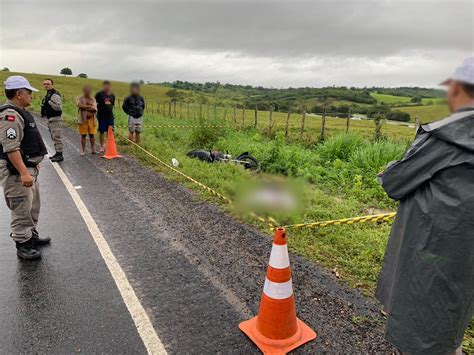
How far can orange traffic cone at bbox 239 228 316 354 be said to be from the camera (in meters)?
2.89

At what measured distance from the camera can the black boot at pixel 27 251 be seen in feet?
13.7

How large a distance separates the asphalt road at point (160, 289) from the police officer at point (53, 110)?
147 inches

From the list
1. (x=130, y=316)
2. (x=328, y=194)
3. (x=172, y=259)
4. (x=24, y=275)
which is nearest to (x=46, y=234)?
(x=24, y=275)

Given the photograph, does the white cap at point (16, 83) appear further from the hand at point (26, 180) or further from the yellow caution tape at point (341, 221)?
the yellow caution tape at point (341, 221)

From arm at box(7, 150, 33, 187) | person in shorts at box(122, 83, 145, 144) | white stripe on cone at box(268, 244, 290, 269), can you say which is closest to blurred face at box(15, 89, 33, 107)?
arm at box(7, 150, 33, 187)

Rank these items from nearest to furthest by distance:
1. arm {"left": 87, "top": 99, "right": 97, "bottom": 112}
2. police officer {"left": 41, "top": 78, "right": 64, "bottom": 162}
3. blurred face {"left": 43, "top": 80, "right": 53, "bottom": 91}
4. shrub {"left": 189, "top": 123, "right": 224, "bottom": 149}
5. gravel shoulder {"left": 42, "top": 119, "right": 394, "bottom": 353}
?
gravel shoulder {"left": 42, "top": 119, "right": 394, "bottom": 353} < blurred face {"left": 43, "top": 80, "right": 53, "bottom": 91} < police officer {"left": 41, "top": 78, "right": 64, "bottom": 162} < arm {"left": 87, "top": 99, "right": 97, "bottom": 112} < shrub {"left": 189, "top": 123, "right": 224, "bottom": 149}

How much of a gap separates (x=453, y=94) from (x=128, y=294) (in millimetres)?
3204

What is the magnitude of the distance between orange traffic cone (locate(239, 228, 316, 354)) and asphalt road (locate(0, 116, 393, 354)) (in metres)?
0.11

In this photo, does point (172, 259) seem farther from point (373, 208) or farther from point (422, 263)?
point (373, 208)

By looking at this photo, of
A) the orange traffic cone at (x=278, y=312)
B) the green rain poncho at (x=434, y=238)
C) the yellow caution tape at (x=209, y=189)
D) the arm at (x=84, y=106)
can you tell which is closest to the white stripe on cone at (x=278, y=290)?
the orange traffic cone at (x=278, y=312)

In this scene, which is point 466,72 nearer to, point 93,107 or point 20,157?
point 20,157

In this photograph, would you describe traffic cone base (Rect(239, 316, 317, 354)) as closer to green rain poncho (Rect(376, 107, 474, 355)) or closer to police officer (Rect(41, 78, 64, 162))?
green rain poncho (Rect(376, 107, 474, 355))

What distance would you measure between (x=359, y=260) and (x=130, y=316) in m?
2.71

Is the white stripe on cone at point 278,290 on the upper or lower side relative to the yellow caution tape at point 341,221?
upper
